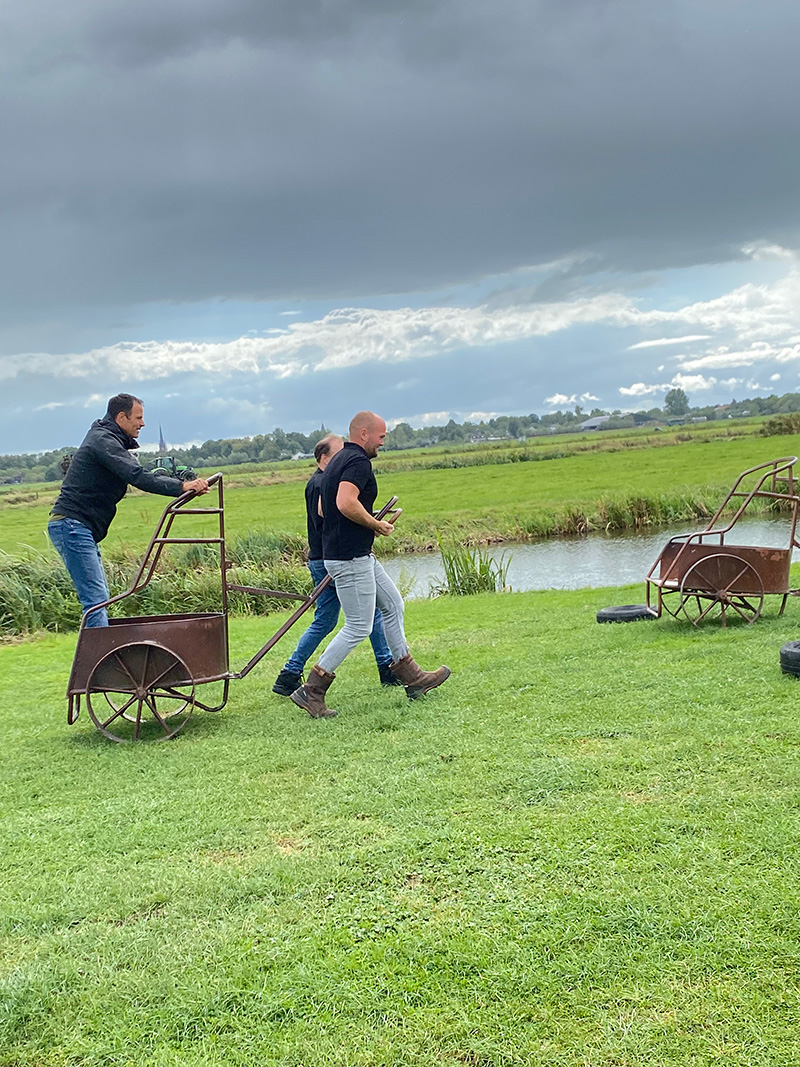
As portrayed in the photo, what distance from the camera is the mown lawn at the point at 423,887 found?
306 cm

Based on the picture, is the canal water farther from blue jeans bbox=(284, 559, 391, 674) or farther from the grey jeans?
the grey jeans

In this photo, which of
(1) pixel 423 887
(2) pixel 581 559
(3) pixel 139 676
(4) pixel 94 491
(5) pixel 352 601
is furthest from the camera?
(2) pixel 581 559

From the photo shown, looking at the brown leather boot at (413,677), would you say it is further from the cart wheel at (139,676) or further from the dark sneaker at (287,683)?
the cart wheel at (139,676)

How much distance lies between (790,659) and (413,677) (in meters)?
2.78

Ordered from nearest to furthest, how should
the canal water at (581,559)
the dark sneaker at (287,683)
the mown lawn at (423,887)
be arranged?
the mown lawn at (423,887), the dark sneaker at (287,683), the canal water at (581,559)

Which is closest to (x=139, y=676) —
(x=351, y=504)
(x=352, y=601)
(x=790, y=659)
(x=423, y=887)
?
(x=352, y=601)

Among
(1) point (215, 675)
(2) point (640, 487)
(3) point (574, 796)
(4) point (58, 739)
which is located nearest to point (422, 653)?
(1) point (215, 675)

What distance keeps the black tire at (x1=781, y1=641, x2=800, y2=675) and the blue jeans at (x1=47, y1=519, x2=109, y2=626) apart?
5149mm

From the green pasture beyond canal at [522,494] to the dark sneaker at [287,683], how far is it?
1086cm

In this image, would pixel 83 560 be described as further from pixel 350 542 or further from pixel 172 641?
pixel 350 542

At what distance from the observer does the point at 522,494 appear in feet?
137

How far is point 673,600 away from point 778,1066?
A: 9.60 meters

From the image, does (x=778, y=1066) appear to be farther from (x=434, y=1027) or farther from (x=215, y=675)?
(x=215, y=675)

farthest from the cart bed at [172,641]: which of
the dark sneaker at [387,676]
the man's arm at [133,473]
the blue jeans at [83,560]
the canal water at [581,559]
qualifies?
the canal water at [581,559]
